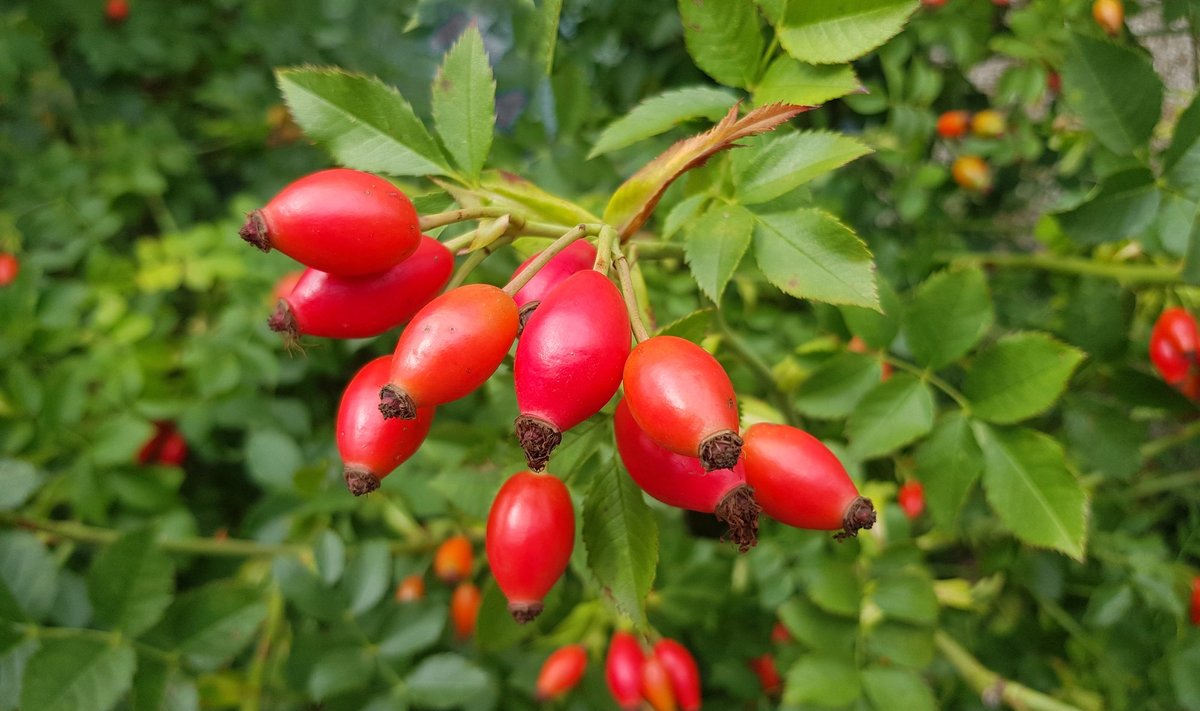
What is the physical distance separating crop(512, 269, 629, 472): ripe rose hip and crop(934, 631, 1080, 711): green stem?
42.7 inches

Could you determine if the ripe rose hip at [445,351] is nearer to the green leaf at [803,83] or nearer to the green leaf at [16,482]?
the green leaf at [803,83]

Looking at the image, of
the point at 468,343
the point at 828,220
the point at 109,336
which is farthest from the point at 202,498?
the point at 828,220

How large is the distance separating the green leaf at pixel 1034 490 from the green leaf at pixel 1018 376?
35 mm

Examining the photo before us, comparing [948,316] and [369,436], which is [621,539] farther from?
[948,316]

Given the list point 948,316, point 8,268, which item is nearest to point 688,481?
point 948,316

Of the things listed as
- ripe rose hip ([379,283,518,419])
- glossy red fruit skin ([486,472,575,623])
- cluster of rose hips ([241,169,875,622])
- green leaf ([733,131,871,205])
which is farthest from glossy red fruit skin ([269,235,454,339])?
green leaf ([733,131,871,205])

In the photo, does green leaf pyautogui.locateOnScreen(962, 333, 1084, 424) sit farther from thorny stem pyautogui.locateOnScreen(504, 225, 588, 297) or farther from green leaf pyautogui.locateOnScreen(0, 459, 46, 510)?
green leaf pyautogui.locateOnScreen(0, 459, 46, 510)

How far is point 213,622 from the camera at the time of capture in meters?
1.12

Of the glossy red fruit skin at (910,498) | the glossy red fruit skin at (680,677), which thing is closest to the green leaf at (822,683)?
the glossy red fruit skin at (680,677)

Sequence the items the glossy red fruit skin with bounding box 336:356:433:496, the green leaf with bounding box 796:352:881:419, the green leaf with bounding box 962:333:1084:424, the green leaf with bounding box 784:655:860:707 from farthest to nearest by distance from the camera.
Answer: the green leaf with bounding box 784:655:860:707
the green leaf with bounding box 796:352:881:419
the green leaf with bounding box 962:333:1084:424
the glossy red fruit skin with bounding box 336:356:433:496

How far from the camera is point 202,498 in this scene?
197 centimetres

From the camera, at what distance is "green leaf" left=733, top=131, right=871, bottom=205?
29.1 inches

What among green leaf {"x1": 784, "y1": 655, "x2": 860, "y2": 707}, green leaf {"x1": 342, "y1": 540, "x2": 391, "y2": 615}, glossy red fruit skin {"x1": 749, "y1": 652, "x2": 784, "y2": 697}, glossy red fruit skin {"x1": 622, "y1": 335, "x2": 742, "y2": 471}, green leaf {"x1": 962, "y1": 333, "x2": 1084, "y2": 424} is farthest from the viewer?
glossy red fruit skin {"x1": 749, "y1": 652, "x2": 784, "y2": 697}

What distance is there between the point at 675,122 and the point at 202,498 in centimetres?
177
